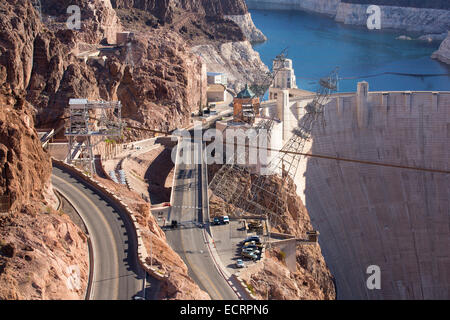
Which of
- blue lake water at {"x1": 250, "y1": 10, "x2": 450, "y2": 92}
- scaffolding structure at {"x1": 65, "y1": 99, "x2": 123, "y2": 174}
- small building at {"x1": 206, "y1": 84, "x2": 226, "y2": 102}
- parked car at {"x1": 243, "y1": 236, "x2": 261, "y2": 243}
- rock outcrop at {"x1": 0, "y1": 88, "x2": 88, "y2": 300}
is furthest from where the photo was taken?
blue lake water at {"x1": 250, "y1": 10, "x2": 450, "y2": 92}

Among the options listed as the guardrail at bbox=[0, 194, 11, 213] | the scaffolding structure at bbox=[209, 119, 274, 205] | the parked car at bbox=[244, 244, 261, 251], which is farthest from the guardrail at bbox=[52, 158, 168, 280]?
the scaffolding structure at bbox=[209, 119, 274, 205]

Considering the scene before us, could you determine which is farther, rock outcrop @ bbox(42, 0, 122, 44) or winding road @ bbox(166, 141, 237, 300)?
rock outcrop @ bbox(42, 0, 122, 44)

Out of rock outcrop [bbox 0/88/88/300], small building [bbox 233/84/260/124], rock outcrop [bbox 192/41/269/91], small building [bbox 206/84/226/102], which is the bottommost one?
rock outcrop [bbox 0/88/88/300]

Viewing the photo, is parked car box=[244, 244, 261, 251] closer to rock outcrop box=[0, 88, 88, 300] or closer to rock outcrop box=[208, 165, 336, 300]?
rock outcrop box=[208, 165, 336, 300]

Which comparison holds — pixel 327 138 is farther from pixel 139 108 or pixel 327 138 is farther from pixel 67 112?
pixel 67 112

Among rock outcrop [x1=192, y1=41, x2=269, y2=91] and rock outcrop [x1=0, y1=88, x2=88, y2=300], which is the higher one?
rock outcrop [x1=192, y1=41, x2=269, y2=91]

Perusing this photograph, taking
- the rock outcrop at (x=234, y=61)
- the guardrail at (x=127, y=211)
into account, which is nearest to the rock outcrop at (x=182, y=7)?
the rock outcrop at (x=234, y=61)

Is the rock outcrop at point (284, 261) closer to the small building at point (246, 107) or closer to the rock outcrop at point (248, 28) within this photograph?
the small building at point (246, 107)
